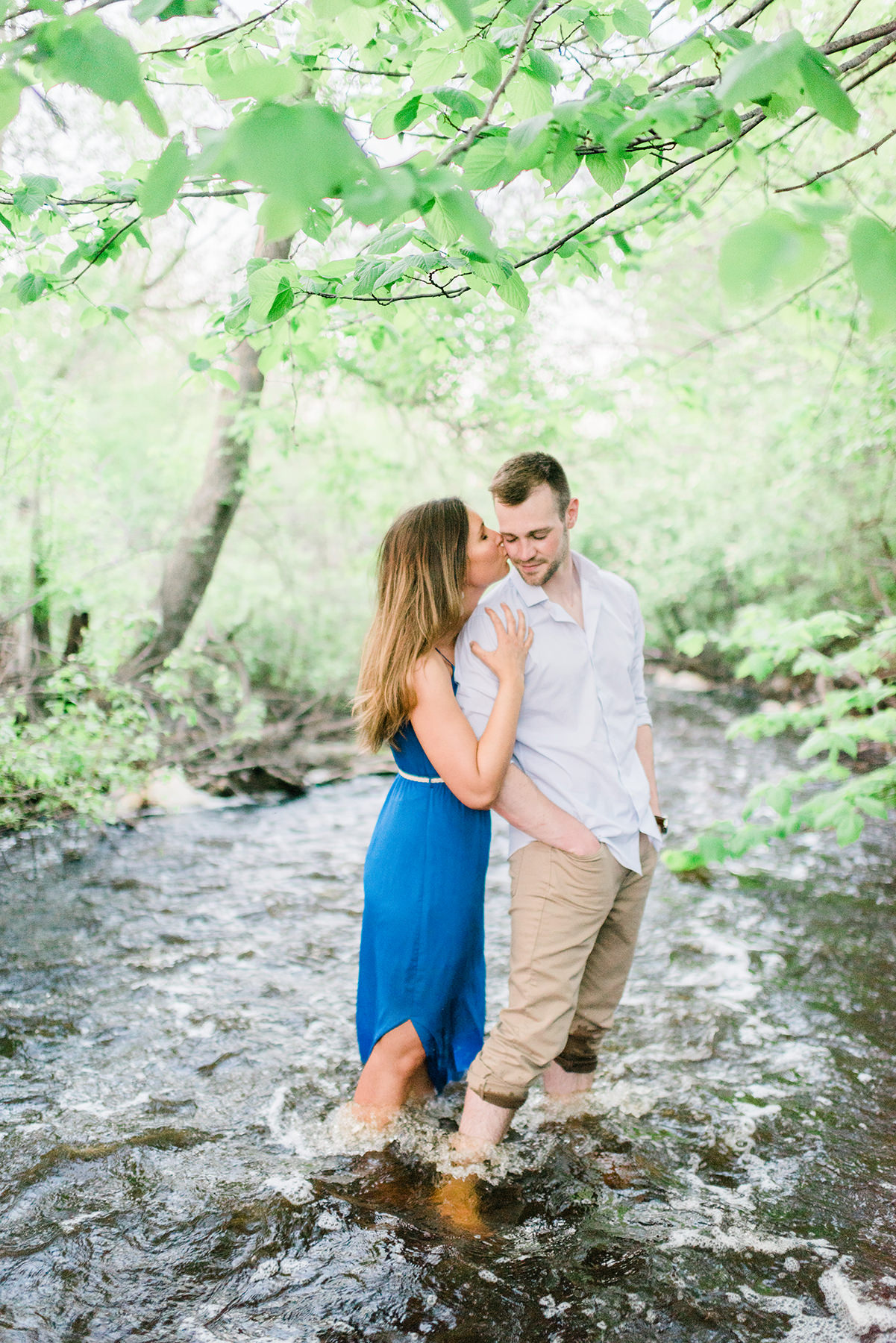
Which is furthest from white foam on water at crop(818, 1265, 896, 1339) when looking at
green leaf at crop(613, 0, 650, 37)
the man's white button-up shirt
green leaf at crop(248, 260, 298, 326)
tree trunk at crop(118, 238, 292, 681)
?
tree trunk at crop(118, 238, 292, 681)

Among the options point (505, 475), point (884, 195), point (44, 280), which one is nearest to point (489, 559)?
point (505, 475)

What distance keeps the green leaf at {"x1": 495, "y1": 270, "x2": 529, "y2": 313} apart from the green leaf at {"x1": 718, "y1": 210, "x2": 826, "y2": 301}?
46.2 inches

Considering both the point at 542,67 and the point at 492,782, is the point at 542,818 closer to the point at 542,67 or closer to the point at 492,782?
the point at 492,782

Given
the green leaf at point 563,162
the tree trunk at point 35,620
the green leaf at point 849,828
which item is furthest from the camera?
the tree trunk at point 35,620

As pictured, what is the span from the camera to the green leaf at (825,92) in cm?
158

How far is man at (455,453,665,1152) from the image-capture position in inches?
115

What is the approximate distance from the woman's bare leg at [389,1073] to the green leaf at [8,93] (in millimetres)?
2641

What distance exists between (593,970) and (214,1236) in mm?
1458

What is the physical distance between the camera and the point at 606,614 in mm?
3139

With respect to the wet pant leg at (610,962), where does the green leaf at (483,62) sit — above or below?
above

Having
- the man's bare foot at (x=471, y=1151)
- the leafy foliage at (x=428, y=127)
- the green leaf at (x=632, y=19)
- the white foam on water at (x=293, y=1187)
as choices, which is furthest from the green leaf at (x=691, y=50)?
the white foam on water at (x=293, y=1187)

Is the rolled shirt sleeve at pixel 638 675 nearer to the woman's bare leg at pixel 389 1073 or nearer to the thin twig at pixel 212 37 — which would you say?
the woman's bare leg at pixel 389 1073

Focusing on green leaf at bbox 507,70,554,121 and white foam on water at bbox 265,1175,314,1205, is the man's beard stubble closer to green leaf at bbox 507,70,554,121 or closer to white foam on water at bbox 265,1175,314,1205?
green leaf at bbox 507,70,554,121

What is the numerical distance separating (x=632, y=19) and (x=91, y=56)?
4.84 feet
